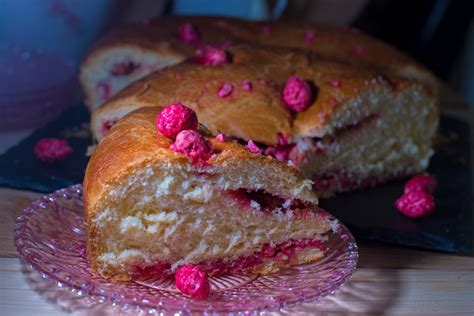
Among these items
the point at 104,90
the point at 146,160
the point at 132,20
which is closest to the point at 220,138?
the point at 146,160

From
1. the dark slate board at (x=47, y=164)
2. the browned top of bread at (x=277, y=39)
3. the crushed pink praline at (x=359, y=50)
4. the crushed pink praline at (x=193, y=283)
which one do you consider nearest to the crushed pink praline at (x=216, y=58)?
the browned top of bread at (x=277, y=39)

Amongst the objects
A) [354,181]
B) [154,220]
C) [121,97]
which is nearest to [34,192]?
[121,97]

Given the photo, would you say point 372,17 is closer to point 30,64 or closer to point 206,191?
point 30,64

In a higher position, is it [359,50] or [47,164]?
[359,50]

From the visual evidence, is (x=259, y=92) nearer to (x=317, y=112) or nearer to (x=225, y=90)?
(x=225, y=90)

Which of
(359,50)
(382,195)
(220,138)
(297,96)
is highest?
(220,138)
